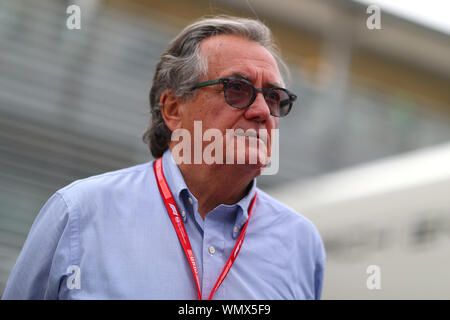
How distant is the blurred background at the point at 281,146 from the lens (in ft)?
21.0

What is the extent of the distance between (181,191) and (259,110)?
416mm

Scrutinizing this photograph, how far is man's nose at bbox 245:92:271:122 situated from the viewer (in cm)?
262

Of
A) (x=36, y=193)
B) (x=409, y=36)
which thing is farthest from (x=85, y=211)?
(x=409, y=36)

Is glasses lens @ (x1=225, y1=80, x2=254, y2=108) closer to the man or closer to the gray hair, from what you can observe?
the man

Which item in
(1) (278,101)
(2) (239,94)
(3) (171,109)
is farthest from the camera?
(3) (171,109)

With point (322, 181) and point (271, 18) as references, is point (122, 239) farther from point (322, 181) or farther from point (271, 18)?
point (271, 18)

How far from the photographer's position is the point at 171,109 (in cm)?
291

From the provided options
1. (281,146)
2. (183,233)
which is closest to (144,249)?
(183,233)

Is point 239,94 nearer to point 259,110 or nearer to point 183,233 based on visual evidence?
point 259,110

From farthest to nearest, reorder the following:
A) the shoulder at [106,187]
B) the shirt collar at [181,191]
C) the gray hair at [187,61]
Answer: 1. the gray hair at [187,61]
2. the shirt collar at [181,191]
3. the shoulder at [106,187]

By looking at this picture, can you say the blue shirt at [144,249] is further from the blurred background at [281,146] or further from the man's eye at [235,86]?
the blurred background at [281,146]

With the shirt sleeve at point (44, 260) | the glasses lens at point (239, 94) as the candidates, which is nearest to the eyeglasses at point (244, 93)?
the glasses lens at point (239, 94)

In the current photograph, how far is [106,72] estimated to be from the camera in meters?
9.69

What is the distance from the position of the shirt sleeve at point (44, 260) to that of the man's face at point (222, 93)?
64 cm
